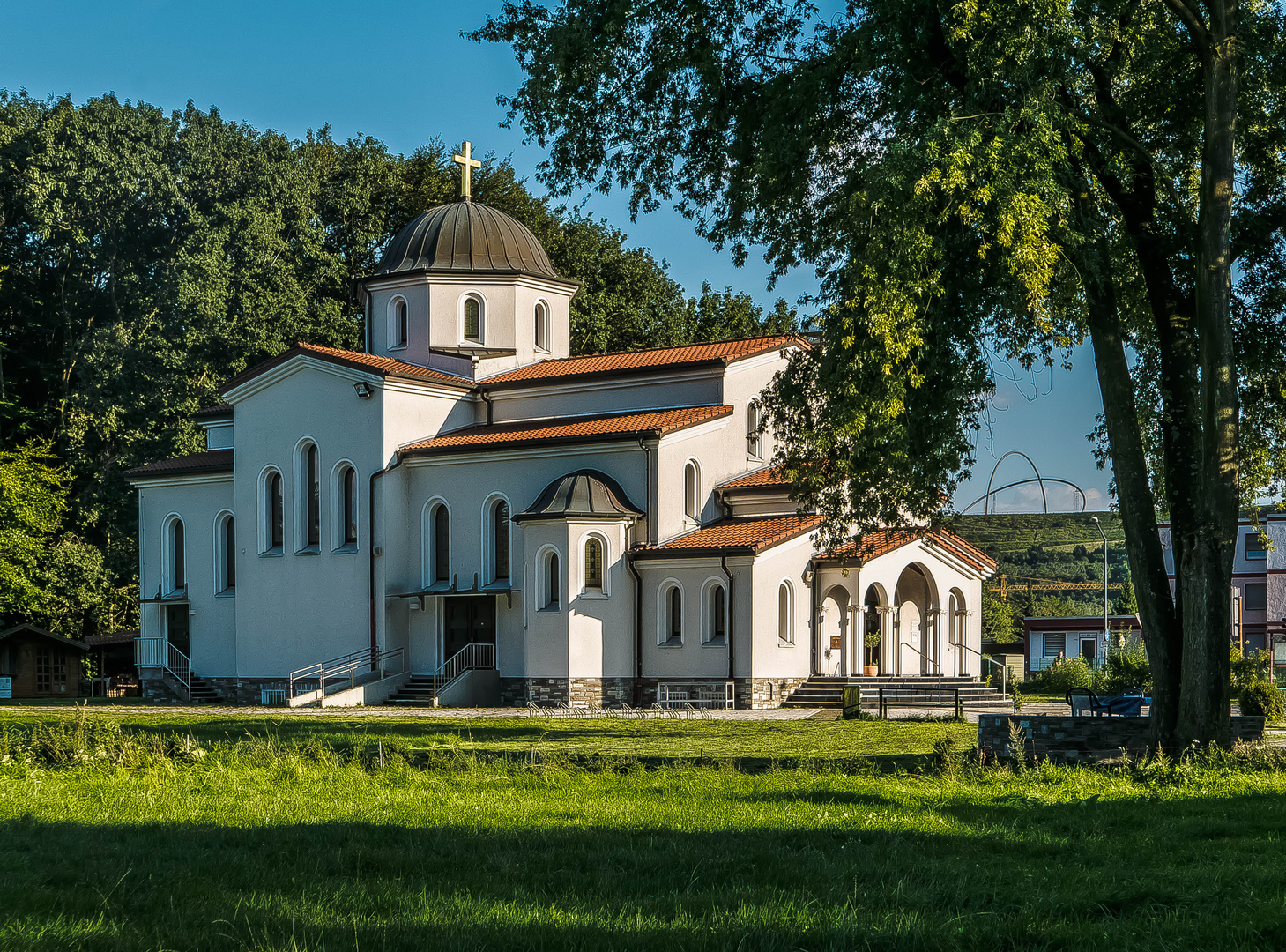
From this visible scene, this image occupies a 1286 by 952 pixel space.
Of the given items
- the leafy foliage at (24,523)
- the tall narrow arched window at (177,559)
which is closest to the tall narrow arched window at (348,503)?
the tall narrow arched window at (177,559)

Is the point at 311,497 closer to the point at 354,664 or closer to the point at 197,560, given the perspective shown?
the point at 354,664

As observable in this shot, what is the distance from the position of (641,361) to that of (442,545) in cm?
727

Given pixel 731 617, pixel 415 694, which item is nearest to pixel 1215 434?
pixel 731 617

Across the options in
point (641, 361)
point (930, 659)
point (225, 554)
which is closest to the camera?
point (641, 361)

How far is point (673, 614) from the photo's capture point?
3052cm

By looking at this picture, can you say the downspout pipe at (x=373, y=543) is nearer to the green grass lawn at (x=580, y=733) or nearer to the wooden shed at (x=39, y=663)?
the green grass lawn at (x=580, y=733)

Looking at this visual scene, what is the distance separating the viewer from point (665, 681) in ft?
97.9

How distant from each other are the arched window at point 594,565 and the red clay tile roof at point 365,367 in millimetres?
7216

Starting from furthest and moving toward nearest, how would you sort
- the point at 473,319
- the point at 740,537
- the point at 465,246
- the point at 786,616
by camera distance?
1. the point at 465,246
2. the point at 473,319
3. the point at 786,616
4. the point at 740,537

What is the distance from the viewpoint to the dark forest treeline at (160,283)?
140ft

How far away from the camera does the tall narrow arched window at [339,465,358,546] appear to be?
33.9m

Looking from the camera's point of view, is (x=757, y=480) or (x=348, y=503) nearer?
(x=757, y=480)

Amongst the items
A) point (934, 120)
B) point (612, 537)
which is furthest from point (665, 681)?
point (934, 120)

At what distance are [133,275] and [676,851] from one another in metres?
42.5
